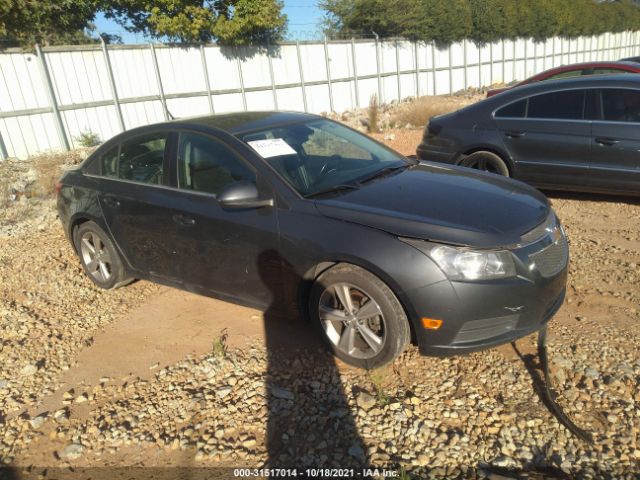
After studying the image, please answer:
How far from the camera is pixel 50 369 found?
364 cm

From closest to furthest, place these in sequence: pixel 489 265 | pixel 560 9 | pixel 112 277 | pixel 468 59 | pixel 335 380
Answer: pixel 489 265, pixel 335 380, pixel 112 277, pixel 468 59, pixel 560 9

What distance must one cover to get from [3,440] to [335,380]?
6.56ft

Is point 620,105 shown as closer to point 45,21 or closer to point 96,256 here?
point 96,256

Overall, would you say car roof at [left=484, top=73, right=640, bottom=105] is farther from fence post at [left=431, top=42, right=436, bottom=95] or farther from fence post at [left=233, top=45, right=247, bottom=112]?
fence post at [left=431, top=42, right=436, bottom=95]

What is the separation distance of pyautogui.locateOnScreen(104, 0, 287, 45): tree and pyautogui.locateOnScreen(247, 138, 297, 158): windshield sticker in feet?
43.8

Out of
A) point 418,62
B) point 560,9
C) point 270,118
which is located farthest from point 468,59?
point 270,118

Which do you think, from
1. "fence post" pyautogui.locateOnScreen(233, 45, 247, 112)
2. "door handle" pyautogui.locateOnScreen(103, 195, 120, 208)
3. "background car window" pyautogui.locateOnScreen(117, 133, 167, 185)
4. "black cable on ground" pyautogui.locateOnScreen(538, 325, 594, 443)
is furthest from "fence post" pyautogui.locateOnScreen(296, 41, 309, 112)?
"black cable on ground" pyautogui.locateOnScreen(538, 325, 594, 443)

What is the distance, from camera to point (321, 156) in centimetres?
387

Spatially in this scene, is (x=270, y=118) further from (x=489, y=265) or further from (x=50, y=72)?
(x=50, y=72)

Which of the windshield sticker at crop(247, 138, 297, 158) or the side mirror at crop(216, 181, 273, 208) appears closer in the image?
the side mirror at crop(216, 181, 273, 208)

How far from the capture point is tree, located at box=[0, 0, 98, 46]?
12.6 m

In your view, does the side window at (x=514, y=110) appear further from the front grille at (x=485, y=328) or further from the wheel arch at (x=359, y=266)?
the wheel arch at (x=359, y=266)

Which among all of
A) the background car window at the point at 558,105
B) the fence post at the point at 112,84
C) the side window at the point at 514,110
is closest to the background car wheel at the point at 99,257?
the side window at the point at 514,110

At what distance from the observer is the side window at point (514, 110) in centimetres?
631
